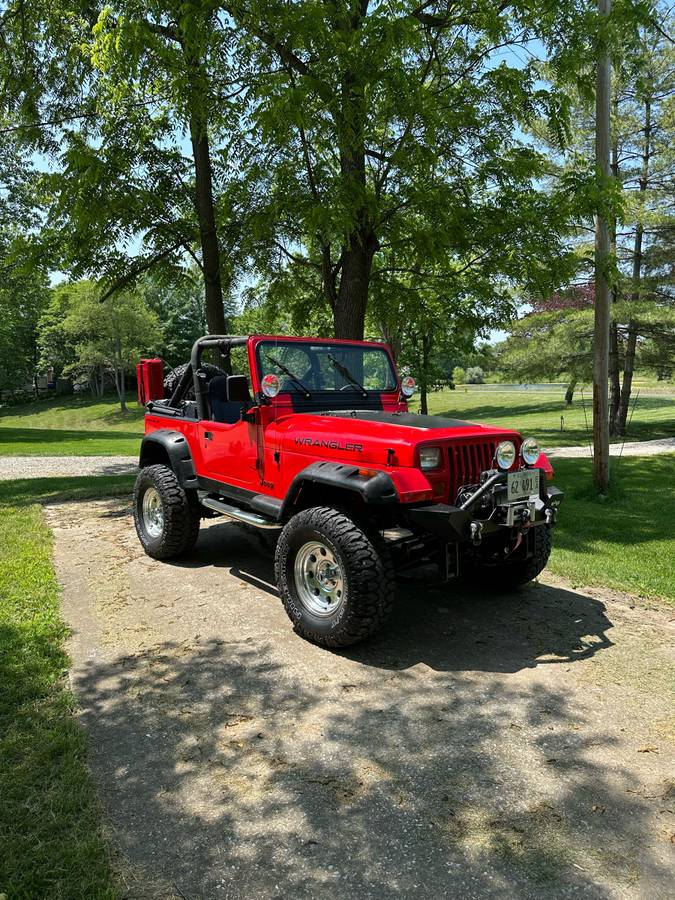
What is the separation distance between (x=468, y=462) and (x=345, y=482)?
2.99ft

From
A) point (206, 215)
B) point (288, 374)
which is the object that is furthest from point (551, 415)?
point (288, 374)

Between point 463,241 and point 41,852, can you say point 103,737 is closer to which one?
point 41,852

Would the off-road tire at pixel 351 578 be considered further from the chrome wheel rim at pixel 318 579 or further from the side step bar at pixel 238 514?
the side step bar at pixel 238 514

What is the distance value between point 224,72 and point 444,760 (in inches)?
321

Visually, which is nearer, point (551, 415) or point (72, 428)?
point (551, 415)

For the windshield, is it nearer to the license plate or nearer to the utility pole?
the license plate

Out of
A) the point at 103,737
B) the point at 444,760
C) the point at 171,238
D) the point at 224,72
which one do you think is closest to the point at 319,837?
the point at 444,760

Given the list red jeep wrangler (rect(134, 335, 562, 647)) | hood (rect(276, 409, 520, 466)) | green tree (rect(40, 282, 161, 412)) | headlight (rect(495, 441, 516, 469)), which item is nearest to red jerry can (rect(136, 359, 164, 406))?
red jeep wrangler (rect(134, 335, 562, 647))

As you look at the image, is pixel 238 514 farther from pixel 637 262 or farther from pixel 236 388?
pixel 637 262

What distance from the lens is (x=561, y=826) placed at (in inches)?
99.3

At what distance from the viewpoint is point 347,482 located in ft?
13.1

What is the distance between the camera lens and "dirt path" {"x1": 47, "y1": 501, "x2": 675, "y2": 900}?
7.64ft

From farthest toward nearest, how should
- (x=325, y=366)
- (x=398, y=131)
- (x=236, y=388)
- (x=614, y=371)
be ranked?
(x=614, y=371) < (x=398, y=131) < (x=325, y=366) < (x=236, y=388)

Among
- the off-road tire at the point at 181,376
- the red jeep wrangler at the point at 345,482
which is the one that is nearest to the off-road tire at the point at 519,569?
the red jeep wrangler at the point at 345,482
